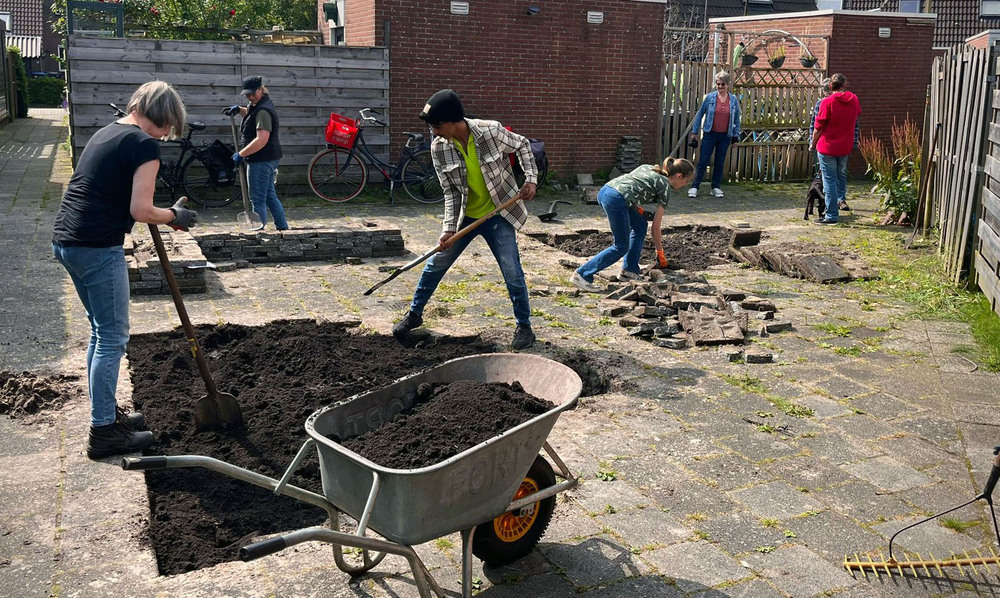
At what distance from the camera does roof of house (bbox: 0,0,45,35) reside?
196ft

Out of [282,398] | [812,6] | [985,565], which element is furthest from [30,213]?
[812,6]

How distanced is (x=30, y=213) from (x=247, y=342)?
7.27 metres

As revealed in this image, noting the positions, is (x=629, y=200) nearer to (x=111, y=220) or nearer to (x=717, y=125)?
(x=111, y=220)

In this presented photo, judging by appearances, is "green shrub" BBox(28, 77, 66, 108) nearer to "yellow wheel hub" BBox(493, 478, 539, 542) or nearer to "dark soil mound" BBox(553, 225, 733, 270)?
"dark soil mound" BBox(553, 225, 733, 270)

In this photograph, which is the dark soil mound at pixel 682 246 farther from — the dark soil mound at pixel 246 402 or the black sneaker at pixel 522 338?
the dark soil mound at pixel 246 402

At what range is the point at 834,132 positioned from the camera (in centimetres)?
1307

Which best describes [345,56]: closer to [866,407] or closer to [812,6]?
[866,407]

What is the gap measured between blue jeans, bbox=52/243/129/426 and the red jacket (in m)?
10.6

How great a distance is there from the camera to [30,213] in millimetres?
12445

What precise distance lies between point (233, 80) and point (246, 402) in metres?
9.27

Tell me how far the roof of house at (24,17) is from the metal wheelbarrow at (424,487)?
65.5 meters

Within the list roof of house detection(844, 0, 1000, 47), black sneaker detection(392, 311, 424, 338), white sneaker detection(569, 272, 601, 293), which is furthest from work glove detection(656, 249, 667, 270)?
roof of house detection(844, 0, 1000, 47)

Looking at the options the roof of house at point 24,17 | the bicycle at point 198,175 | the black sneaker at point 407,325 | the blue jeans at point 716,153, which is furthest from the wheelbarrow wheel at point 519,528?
the roof of house at point 24,17

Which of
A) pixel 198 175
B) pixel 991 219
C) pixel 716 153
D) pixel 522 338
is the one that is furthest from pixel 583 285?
pixel 716 153
